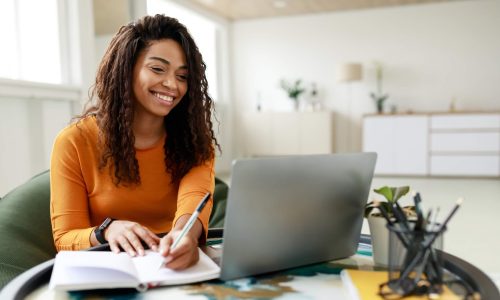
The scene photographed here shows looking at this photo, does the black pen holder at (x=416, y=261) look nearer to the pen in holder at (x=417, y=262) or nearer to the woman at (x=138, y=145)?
the pen in holder at (x=417, y=262)

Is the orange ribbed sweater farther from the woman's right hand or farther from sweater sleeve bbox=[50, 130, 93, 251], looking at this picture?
the woman's right hand

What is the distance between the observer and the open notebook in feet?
2.24

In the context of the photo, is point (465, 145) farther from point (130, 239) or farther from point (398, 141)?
point (130, 239)

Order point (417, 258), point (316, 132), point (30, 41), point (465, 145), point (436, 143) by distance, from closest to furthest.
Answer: point (417, 258) → point (30, 41) → point (465, 145) → point (436, 143) → point (316, 132)

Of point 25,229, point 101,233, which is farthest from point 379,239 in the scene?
point 25,229

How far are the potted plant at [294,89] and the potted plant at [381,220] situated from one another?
20.1ft

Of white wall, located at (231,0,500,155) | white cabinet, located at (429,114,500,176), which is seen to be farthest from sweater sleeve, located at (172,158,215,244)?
white wall, located at (231,0,500,155)

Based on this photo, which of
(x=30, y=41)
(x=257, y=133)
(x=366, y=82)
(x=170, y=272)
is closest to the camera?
(x=170, y=272)

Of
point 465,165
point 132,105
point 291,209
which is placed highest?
point 132,105

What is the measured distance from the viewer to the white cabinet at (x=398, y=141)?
6004 millimetres

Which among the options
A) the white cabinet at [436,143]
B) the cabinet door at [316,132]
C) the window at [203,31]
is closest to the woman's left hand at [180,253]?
the window at [203,31]

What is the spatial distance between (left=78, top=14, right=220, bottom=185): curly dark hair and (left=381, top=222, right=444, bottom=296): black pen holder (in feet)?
2.38

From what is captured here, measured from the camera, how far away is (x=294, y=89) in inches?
275

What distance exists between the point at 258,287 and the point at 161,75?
0.66 meters
